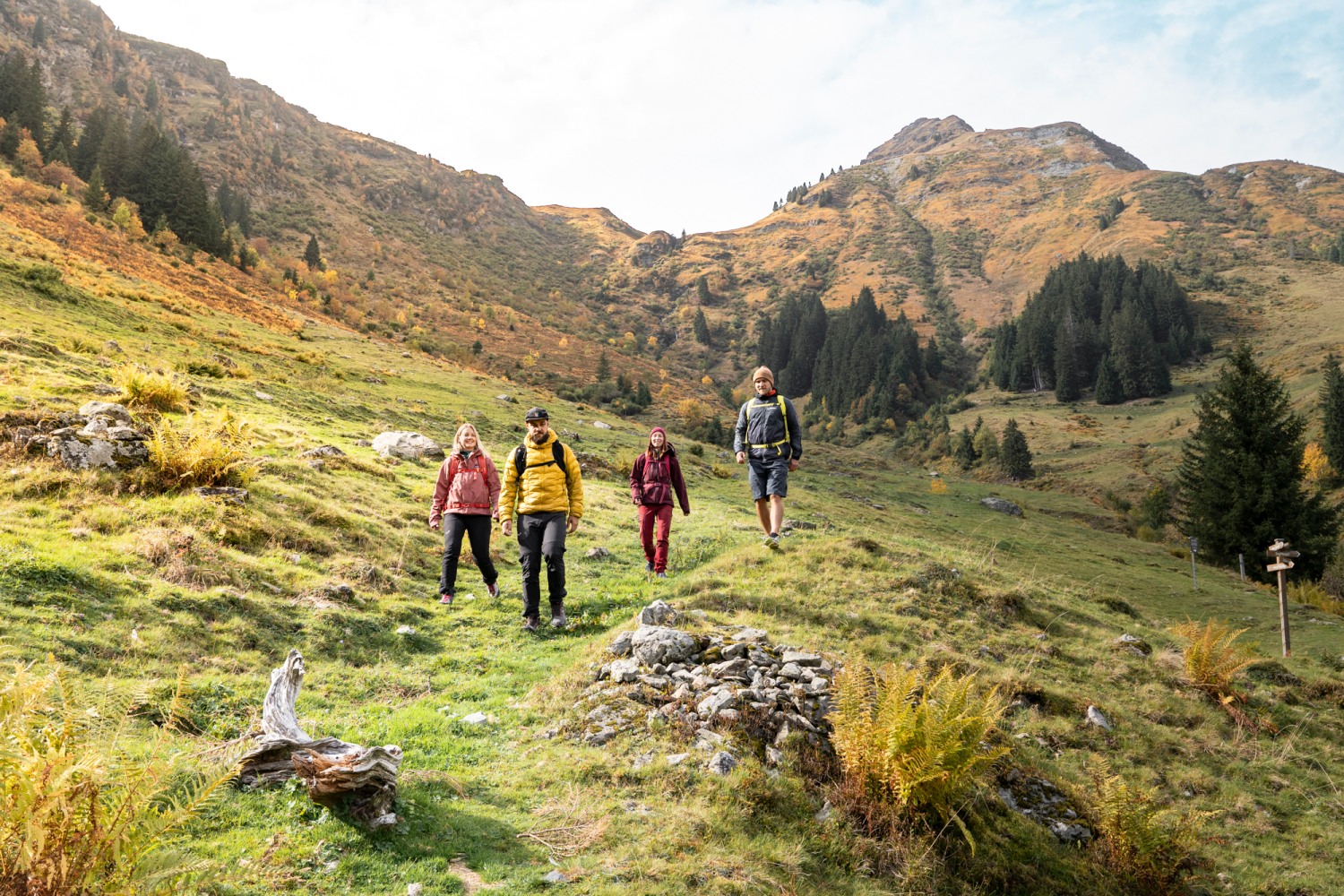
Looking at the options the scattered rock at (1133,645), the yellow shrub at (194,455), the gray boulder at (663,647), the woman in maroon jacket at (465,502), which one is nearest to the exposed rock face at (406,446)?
the yellow shrub at (194,455)

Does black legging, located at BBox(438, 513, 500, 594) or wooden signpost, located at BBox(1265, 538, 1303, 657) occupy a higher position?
black legging, located at BBox(438, 513, 500, 594)

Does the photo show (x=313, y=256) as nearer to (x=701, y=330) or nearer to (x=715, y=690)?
(x=701, y=330)

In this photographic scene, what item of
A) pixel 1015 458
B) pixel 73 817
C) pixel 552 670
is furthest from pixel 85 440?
pixel 1015 458

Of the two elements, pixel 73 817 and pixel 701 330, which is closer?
pixel 73 817

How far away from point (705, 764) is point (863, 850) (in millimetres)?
1438

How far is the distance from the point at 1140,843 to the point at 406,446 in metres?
19.5

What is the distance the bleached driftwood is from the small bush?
1258cm

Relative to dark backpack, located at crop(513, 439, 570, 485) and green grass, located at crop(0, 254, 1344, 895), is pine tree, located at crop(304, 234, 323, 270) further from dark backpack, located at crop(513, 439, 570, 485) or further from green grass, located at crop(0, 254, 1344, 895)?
dark backpack, located at crop(513, 439, 570, 485)

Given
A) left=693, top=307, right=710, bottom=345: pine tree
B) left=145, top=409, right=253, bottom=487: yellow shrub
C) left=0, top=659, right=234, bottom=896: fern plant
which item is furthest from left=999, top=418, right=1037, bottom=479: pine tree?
left=693, top=307, right=710, bottom=345: pine tree

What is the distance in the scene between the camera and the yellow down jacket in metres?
9.75

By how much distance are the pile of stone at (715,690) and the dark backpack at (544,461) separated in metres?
2.84

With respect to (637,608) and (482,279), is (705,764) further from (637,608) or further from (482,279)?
(482,279)

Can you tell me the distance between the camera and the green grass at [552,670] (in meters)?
4.75

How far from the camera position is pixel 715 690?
22.6 ft
